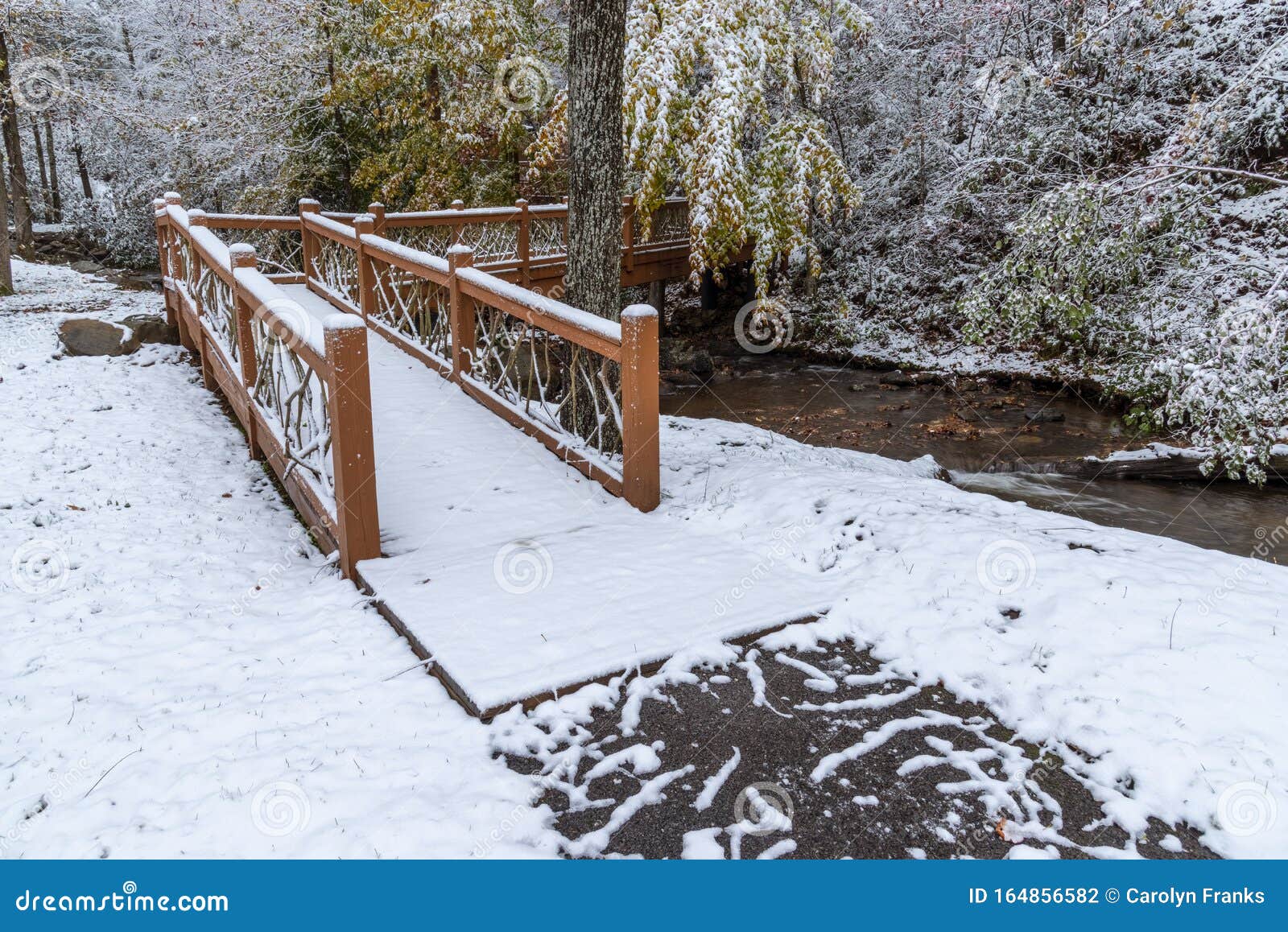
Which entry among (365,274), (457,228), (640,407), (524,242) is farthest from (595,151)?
(524,242)

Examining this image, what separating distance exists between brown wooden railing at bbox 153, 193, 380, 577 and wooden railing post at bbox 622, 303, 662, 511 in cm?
164

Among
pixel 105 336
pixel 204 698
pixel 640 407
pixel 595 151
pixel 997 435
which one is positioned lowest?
pixel 997 435

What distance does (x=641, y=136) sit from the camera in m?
10.9

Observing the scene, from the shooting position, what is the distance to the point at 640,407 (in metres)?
5.79

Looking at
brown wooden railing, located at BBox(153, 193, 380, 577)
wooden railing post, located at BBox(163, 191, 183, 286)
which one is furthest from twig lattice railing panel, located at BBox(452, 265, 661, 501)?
wooden railing post, located at BBox(163, 191, 183, 286)

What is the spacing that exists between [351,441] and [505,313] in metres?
2.71

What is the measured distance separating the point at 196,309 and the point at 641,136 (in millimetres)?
5604

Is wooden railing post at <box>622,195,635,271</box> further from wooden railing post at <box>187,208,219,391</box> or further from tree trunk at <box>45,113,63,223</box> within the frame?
tree trunk at <box>45,113,63,223</box>

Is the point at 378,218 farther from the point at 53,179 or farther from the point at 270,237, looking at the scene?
the point at 53,179

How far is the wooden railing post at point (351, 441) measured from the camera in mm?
4914

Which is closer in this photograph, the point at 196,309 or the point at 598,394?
the point at 598,394

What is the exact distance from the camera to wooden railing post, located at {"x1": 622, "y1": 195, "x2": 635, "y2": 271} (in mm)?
15469

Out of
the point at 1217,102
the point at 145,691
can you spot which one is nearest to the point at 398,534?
the point at 145,691

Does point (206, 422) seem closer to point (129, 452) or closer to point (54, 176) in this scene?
point (129, 452)
